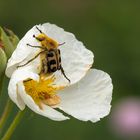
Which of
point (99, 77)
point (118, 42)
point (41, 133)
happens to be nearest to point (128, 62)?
point (118, 42)

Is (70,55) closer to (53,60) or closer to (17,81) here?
(53,60)

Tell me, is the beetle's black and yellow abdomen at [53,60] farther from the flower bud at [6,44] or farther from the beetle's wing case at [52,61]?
the flower bud at [6,44]

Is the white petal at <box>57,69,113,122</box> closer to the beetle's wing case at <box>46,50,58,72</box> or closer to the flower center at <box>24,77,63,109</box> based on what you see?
the flower center at <box>24,77,63,109</box>

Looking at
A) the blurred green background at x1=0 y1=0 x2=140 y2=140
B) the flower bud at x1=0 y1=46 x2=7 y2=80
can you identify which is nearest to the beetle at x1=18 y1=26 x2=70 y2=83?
the flower bud at x1=0 y1=46 x2=7 y2=80

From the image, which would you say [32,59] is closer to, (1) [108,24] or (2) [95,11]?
(1) [108,24]

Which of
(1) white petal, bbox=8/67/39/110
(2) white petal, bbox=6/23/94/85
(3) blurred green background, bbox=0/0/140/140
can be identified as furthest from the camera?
(3) blurred green background, bbox=0/0/140/140

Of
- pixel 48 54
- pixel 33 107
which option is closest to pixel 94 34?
pixel 48 54

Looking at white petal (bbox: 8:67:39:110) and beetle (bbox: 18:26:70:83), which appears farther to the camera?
beetle (bbox: 18:26:70:83)
